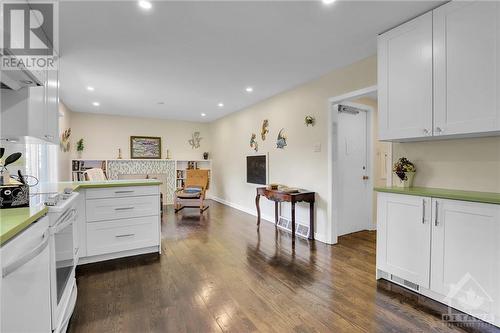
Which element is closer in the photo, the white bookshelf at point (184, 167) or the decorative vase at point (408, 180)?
the decorative vase at point (408, 180)

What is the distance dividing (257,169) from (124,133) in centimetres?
396

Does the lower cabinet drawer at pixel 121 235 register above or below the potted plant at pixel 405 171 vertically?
below

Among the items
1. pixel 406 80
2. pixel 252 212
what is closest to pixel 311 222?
pixel 252 212

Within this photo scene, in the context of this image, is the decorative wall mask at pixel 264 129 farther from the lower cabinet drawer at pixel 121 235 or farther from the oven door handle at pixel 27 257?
the oven door handle at pixel 27 257

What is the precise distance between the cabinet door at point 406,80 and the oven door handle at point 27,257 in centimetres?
276

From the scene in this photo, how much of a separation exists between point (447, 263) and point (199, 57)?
3.15m

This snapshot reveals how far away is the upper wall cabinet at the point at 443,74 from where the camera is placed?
179 centimetres

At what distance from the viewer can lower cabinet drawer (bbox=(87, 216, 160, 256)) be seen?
109 inches

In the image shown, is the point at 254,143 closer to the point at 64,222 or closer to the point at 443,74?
the point at 443,74

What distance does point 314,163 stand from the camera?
3801 millimetres

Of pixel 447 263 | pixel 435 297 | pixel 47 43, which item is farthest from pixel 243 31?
pixel 435 297

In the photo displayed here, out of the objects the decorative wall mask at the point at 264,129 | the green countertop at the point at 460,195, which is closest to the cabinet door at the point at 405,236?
the green countertop at the point at 460,195

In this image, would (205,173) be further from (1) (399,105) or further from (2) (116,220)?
(1) (399,105)

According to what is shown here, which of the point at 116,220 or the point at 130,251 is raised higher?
the point at 116,220
